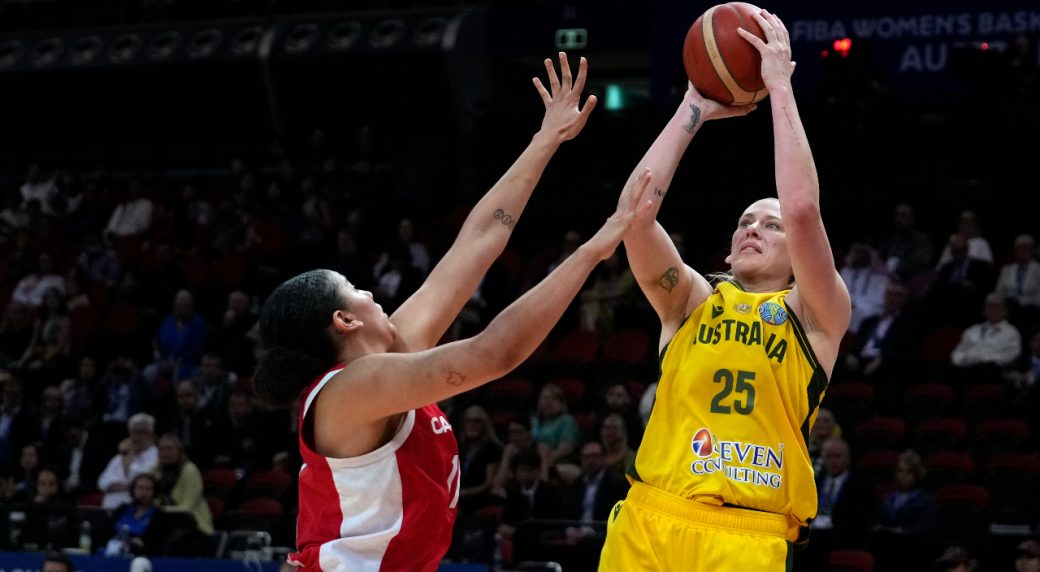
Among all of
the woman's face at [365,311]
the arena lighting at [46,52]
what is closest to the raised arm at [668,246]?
the woman's face at [365,311]

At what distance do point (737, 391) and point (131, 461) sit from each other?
985 cm

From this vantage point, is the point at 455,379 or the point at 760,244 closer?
the point at 455,379

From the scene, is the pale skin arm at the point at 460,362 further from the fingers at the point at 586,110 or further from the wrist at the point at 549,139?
the wrist at the point at 549,139

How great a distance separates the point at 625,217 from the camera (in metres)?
3.62

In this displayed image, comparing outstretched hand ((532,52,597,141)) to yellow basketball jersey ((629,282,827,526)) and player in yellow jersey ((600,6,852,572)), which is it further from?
yellow basketball jersey ((629,282,827,526))

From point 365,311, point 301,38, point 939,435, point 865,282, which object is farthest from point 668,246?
point 301,38

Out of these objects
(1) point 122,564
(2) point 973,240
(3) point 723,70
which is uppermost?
(2) point 973,240

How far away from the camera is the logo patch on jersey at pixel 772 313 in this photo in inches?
176

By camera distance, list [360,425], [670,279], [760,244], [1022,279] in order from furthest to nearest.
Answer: [1022,279]
[760,244]
[670,279]
[360,425]

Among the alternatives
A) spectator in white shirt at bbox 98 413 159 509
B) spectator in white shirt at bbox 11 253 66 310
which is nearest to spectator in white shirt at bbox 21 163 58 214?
spectator in white shirt at bbox 11 253 66 310

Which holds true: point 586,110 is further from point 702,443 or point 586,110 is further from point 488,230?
point 702,443

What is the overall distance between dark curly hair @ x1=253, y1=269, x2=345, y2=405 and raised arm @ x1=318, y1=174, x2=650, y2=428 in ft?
0.41

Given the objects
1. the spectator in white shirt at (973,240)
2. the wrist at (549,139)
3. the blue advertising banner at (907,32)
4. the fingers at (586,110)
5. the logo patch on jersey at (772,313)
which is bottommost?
the logo patch on jersey at (772,313)

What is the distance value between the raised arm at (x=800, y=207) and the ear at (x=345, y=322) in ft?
4.18
